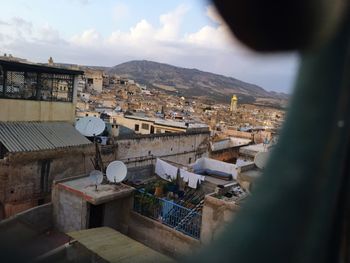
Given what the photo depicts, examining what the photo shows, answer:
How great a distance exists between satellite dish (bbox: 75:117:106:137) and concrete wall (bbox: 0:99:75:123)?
64 centimetres

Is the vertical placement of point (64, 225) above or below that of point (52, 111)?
below

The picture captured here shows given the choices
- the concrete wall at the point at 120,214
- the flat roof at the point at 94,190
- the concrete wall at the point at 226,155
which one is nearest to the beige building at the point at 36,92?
the flat roof at the point at 94,190

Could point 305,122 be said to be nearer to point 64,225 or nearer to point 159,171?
point 64,225

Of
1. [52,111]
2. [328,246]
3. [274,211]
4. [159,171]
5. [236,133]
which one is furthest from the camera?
[236,133]

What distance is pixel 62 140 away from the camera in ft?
44.4

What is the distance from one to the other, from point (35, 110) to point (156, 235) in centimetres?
711

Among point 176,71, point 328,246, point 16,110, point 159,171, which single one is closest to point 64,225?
point 16,110

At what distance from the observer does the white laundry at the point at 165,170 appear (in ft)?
52.1

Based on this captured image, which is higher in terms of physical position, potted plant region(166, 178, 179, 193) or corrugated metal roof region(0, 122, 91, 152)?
corrugated metal roof region(0, 122, 91, 152)

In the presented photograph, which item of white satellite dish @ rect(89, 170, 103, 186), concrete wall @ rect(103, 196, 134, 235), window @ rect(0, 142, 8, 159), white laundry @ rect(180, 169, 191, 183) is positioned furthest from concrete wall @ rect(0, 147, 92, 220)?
white laundry @ rect(180, 169, 191, 183)

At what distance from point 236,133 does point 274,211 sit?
27333 mm

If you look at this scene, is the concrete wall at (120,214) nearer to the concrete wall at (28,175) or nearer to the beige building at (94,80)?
the concrete wall at (28,175)

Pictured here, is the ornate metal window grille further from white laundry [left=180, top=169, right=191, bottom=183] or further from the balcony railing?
the balcony railing

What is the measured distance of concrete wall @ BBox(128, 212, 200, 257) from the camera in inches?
381
